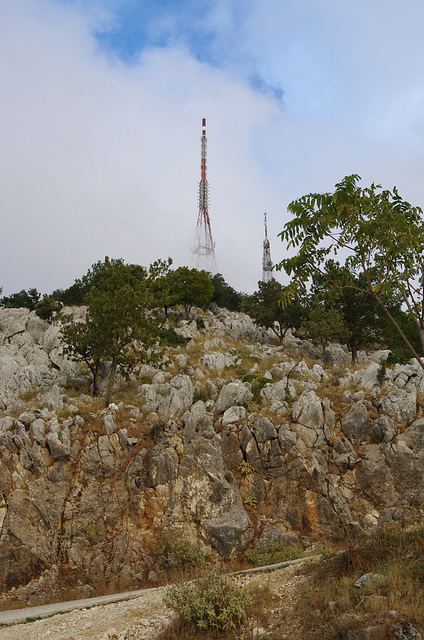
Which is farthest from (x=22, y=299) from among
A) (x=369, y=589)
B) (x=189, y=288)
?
(x=369, y=589)

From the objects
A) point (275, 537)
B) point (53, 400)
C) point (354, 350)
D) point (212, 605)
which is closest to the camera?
point (212, 605)

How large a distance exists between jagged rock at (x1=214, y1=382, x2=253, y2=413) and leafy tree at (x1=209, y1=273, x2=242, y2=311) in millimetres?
34911

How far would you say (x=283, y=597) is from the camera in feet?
32.0

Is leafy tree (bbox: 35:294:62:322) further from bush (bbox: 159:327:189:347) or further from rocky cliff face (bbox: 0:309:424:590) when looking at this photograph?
A: rocky cliff face (bbox: 0:309:424:590)

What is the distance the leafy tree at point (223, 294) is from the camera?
2319 inches

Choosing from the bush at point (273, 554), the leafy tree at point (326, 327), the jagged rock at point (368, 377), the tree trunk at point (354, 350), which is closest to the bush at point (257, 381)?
the jagged rock at point (368, 377)

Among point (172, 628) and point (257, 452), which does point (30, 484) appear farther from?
point (172, 628)

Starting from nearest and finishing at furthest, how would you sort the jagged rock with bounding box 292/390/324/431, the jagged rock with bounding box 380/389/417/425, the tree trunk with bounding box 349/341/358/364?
the jagged rock with bounding box 380/389/417/425, the jagged rock with bounding box 292/390/324/431, the tree trunk with bounding box 349/341/358/364

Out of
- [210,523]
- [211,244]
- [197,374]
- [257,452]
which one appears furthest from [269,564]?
[211,244]

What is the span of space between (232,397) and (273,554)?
25.3 ft

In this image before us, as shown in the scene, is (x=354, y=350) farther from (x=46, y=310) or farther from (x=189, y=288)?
(x=46, y=310)

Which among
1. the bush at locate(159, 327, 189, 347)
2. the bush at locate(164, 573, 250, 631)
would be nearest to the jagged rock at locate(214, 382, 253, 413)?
the bush at locate(164, 573, 250, 631)

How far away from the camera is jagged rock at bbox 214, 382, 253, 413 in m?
21.2

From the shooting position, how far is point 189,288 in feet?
153
